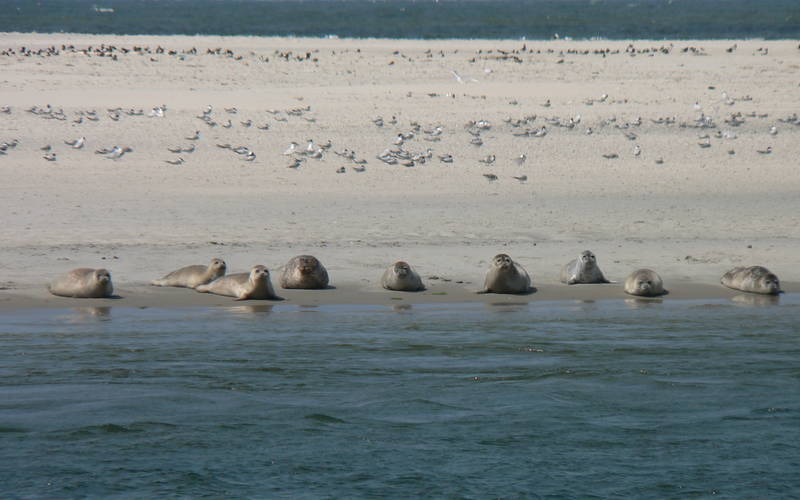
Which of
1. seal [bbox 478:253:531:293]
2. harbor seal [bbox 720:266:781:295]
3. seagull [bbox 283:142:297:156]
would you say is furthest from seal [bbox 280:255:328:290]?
seagull [bbox 283:142:297:156]

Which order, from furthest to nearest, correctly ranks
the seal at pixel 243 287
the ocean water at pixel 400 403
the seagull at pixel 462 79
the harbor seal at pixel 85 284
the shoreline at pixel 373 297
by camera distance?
the seagull at pixel 462 79 < the seal at pixel 243 287 < the shoreline at pixel 373 297 < the harbor seal at pixel 85 284 < the ocean water at pixel 400 403

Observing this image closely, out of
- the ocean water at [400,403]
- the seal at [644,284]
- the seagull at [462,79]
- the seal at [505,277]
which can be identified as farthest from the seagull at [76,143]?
the seagull at [462,79]

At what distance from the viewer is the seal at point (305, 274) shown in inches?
368

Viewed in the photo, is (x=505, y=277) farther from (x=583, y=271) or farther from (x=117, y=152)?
(x=117, y=152)

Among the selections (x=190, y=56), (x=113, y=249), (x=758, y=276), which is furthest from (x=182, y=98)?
(x=758, y=276)

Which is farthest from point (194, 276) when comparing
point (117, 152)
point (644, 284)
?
point (117, 152)

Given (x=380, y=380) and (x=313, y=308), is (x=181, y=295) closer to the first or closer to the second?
(x=313, y=308)

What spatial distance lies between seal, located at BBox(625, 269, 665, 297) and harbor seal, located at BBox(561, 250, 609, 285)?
0.28 m

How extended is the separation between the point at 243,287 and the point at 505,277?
2058mm

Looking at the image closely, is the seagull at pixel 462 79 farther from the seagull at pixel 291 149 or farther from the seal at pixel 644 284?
the seal at pixel 644 284

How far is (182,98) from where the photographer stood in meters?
18.5

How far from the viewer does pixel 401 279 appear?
9.30 m

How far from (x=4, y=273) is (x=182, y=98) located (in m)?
9.31

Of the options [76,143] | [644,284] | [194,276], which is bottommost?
[194,276]
